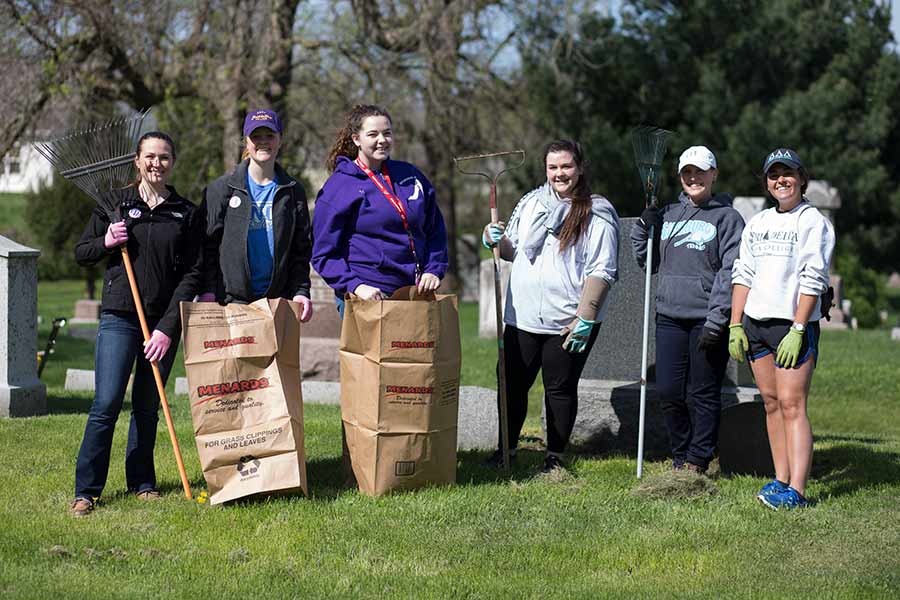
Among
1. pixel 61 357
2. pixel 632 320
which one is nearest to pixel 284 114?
pixel 61 357

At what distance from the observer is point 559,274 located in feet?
19.8

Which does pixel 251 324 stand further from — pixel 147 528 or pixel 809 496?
pixel 809 496

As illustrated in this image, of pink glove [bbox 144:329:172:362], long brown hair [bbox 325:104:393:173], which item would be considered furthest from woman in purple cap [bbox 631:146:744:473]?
pink glove [bbox 144:329:172:362]

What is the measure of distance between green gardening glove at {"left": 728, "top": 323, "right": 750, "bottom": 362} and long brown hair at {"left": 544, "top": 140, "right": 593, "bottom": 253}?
0.92 metres

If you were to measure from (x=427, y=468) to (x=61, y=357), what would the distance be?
9.71 meters

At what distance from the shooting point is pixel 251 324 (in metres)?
5.41

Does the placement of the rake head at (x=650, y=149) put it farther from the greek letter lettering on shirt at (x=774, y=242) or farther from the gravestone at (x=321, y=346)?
the gravestone at (x=321, y=346)

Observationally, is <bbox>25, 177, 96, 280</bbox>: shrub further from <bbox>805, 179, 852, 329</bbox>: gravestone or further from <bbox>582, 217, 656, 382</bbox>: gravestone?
<bbox>582, 217, 656, 382</bbox>: gravestone

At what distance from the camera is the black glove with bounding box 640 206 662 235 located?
6.16 meters

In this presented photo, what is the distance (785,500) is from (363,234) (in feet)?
7.87

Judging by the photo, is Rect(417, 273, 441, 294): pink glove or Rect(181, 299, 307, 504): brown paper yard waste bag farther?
Rect(417, 273, 441, 294): pink glove

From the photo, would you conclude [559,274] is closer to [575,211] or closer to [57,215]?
[575,211]

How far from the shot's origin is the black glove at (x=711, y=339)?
19.5 feet

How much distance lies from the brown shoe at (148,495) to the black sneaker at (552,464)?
6.54 feet
